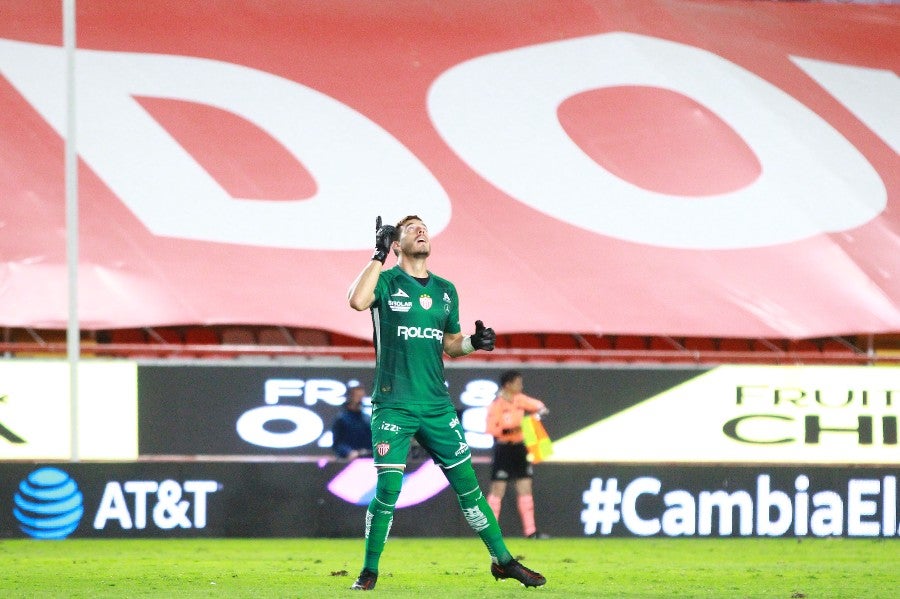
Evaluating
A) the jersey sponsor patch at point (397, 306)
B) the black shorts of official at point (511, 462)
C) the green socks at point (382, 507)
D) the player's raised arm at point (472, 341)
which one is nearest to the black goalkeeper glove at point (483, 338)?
the player's raised arm at point (472, 341)

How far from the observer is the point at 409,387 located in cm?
708

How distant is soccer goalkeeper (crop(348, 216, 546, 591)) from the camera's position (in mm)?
7020

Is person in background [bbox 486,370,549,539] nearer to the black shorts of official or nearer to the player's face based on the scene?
the black shorts of official

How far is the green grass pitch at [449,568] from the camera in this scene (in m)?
7.54

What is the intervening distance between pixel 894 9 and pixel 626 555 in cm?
821

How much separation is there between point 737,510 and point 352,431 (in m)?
3.55

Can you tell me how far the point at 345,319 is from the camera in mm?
13562

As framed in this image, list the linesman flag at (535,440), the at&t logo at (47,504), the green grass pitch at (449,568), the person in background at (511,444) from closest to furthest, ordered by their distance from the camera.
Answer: the green grass pitch at (449,568), the at&t logo at (47,504), the person in background at (511,444), the linesman flag at (535,440)

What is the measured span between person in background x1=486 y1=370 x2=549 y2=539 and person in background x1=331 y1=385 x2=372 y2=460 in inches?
43.4

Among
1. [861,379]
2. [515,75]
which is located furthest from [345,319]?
[861,379]

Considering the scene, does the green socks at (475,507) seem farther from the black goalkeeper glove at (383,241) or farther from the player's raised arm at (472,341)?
the black goalkeeper glove at (383,241)

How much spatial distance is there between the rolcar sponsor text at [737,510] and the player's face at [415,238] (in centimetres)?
623

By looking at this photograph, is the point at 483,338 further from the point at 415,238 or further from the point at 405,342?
the point at 415,238

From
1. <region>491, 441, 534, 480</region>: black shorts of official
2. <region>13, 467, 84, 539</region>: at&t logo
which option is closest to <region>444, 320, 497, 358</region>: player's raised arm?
<region>491, 441, 534, 480</region>: black shorts of official
